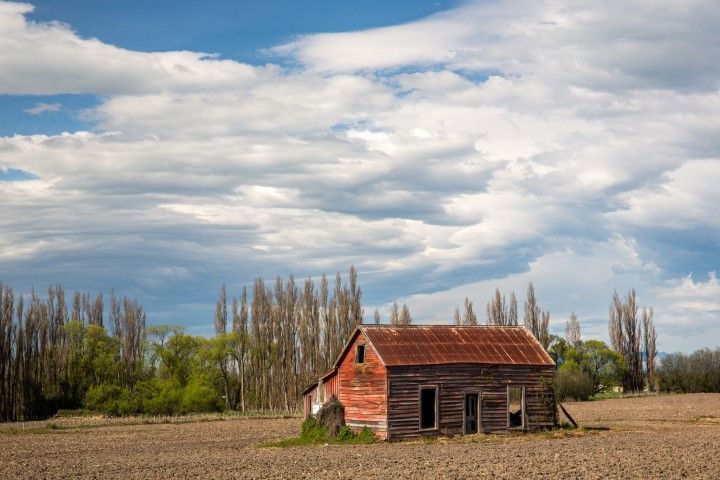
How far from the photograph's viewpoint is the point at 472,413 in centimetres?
3875

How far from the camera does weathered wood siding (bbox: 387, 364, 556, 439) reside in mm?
37344

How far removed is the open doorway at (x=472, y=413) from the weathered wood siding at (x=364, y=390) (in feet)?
12.9

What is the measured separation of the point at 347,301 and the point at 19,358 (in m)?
29.9

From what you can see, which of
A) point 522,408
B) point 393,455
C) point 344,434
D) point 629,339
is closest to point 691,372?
point 629,339

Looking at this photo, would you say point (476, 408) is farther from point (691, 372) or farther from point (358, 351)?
point (691, 372)

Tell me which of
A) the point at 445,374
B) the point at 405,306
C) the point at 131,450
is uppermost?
the point at 405,306

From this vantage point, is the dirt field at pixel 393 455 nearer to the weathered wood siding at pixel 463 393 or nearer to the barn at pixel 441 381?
the weathered wood siding at pixel 463 393

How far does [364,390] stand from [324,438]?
2.69 metres

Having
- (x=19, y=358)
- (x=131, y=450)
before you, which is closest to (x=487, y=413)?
(x=131, y=450)

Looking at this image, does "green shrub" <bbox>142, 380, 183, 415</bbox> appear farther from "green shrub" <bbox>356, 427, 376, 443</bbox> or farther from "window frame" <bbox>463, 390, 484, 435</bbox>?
"window frame" <bbox>463, 390, 484, 435</bbox>

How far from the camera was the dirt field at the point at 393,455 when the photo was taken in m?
24.8

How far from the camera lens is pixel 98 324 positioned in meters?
87.6

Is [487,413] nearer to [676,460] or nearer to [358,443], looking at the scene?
[358,443]

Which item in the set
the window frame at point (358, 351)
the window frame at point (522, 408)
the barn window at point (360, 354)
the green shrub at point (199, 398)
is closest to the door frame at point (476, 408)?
the window frame at point (522, 408)
